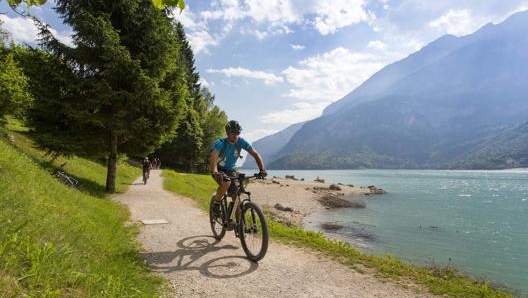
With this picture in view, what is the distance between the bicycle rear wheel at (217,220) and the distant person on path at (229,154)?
719 mm

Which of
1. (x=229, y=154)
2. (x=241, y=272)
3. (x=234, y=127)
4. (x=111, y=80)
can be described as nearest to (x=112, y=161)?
(x=111, y=80)

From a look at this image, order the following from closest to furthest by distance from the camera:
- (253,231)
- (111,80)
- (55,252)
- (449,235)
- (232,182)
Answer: (55,252), (253,231), (232,182), (111,80), (449,235)

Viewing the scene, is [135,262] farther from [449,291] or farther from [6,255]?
[449,291]

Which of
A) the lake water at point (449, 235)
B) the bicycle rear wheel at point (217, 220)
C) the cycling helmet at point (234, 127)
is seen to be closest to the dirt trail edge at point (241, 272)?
the bicycle rear wheel at point (217, 220)

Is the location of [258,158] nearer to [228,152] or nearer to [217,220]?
[228,152]

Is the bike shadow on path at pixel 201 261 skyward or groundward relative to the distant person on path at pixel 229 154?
groundward

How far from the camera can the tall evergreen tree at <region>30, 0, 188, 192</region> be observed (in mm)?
18766

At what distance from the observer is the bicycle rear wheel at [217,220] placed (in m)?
10.8

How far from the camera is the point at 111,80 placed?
1933 cm

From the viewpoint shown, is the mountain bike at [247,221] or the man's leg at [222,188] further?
the man's leg at [222,188]

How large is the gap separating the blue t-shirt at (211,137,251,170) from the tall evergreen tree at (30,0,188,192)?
10.1 metres

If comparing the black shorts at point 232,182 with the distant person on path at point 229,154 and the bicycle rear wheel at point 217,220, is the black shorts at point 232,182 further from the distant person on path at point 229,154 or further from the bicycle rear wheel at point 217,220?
the bicycle rear wheel at point 217,220

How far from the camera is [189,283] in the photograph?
7746mm

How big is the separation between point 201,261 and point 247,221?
1.43 m
